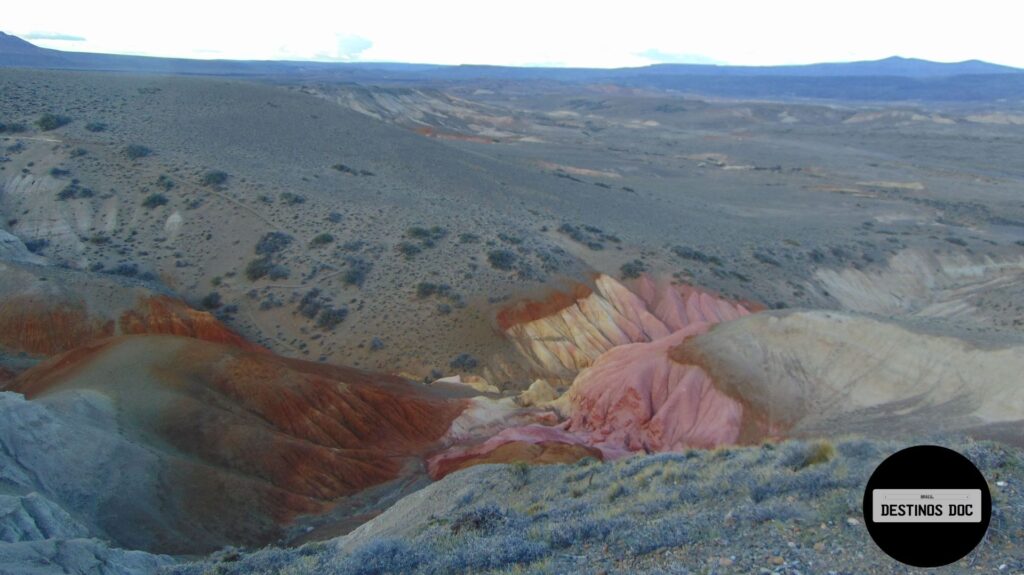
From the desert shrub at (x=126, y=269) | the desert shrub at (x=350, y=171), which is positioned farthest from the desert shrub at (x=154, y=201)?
the desert shrub at (x=350, y=171)

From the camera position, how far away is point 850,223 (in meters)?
59.4

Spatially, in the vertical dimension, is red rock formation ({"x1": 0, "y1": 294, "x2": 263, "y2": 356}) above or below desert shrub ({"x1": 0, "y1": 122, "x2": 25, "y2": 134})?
below

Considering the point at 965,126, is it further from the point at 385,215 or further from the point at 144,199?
the point at 144,199

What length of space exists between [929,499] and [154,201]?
40035 millimetres

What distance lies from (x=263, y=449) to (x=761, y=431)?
1499 centimetres

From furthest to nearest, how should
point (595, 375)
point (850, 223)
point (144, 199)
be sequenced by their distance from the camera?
point (850, 223) → point (144, 199) → point (595, 375)

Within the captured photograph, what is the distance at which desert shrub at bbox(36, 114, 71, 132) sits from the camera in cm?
4409

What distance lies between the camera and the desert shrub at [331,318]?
31.9m

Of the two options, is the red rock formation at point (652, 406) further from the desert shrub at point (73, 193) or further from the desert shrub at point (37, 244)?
the desert shrub at point (73, 193)

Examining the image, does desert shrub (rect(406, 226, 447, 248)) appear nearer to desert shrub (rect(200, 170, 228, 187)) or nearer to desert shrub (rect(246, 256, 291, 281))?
desert shrub (rect(246, 256, 291, 281))

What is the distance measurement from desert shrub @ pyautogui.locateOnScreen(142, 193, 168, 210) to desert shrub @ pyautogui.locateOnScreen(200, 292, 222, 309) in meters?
8.26

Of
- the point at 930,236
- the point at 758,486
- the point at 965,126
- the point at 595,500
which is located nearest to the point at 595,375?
the point at 595,500

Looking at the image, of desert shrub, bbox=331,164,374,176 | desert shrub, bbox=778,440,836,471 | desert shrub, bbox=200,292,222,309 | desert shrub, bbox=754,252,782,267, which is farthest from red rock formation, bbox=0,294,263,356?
desert shrub, bbox=754,252,782,267

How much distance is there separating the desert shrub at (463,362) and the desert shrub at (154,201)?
19.7 metres
